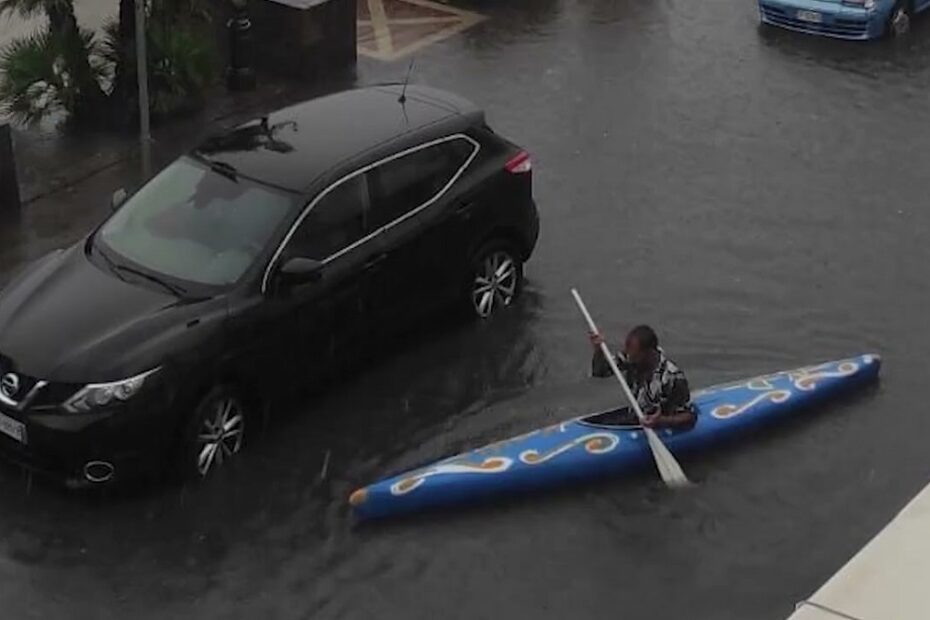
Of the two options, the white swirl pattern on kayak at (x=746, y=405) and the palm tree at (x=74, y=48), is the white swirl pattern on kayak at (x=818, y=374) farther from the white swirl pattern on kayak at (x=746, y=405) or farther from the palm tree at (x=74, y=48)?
the palm tree at (x=74, y=48)

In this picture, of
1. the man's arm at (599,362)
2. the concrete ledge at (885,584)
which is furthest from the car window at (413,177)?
the concrete ledge at (885,584)

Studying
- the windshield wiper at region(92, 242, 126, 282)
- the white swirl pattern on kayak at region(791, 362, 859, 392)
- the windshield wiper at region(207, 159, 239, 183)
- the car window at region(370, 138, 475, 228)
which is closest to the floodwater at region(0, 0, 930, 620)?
the white swirl pattern on kayak at region(791, 362, 859, 392)

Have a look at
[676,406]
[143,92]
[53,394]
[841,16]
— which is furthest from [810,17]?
[53,394]

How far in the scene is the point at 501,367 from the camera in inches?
495

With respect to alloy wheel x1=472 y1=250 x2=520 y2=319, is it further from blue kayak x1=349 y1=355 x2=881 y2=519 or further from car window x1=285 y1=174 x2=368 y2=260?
blue kayak x1=349 y1=355 x2=881 y2=519

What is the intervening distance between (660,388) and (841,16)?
10343 mm

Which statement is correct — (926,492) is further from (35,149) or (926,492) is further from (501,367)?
(35,149)

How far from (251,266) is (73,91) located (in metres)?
6.35

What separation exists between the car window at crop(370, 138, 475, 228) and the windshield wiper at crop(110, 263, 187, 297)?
1.64 metres

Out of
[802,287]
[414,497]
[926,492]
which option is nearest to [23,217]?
[414,497]

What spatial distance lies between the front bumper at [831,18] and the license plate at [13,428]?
1279cm

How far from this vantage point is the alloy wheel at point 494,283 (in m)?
13.0

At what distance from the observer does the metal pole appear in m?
14.6

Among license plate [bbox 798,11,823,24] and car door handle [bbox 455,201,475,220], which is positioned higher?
car door handle [bbox 455,201,475,220]
